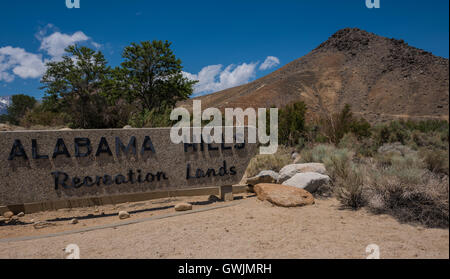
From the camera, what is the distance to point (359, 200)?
15.2 feet

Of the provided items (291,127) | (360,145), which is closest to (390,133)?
(360,145)

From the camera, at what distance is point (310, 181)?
5.80 metres

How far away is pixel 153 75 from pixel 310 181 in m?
22.1

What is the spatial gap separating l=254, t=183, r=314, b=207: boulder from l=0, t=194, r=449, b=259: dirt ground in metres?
0.15

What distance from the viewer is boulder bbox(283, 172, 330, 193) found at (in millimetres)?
5795

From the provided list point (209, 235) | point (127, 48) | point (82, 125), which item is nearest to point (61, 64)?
point (127, 48)

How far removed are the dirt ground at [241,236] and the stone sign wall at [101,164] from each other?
1.96ft

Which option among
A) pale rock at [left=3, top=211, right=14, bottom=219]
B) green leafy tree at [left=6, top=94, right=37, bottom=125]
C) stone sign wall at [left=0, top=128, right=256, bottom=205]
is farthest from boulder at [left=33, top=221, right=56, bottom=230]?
green leafy tree at [left=6, top=94, right=37, bottom=125]

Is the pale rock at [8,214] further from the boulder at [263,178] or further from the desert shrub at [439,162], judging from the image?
the desert shrub at [439,162]

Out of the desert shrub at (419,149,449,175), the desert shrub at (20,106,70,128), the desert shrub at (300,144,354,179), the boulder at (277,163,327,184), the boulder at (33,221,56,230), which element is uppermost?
the desert shrub at (20,106,70,128)

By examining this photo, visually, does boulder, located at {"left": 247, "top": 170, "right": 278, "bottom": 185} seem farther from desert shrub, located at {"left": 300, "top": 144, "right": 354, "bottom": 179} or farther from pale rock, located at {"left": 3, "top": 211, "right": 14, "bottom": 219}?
A: pale rock, located at {"left": 3, "top": 211, "right": 14, "bottom": 219}
